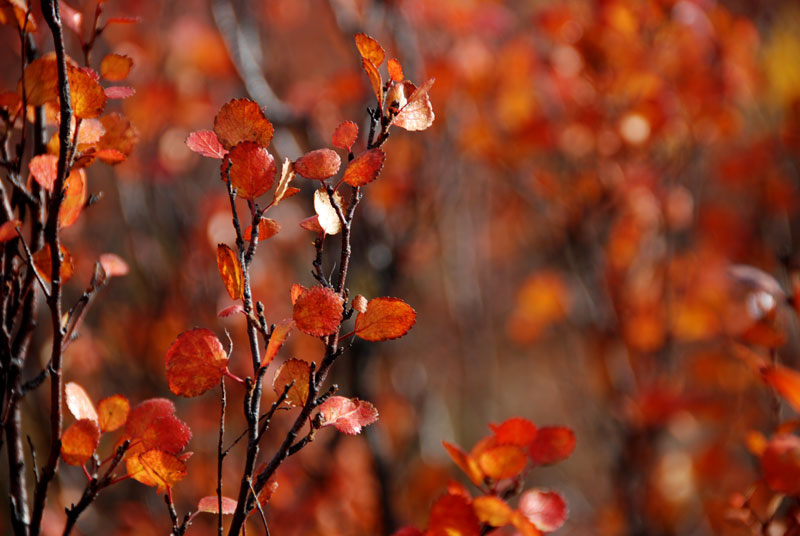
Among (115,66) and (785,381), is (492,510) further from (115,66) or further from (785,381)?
(115,66)

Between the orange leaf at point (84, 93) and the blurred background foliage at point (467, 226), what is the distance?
842mm

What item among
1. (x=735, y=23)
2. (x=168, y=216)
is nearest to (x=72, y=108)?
(x=168, y=216)

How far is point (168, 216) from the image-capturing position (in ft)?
7.70

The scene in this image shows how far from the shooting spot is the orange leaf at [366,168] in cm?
52

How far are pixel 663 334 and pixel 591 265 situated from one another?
28 centimetres

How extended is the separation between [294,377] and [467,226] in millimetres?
1652

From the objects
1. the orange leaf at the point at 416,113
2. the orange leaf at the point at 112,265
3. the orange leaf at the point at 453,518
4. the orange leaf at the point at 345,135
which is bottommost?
the orange leaf at the point at 453,518

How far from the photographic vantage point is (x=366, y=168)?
1.71 feet

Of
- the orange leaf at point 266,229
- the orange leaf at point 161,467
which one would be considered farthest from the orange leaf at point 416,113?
the orange leaf at point 161,467

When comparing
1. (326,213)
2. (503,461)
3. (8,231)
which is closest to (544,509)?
(503,461)

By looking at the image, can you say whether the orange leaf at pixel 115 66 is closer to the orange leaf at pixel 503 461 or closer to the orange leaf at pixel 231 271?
the orange leaf at pixel 231 271

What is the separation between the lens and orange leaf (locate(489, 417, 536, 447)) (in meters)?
0.62

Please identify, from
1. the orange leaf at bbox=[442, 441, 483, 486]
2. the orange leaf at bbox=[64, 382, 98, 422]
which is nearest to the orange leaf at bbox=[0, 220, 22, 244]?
the orange leaf at bbox=[64, 382, 98, 422]

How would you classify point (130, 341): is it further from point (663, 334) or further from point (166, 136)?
point (663, 334)
